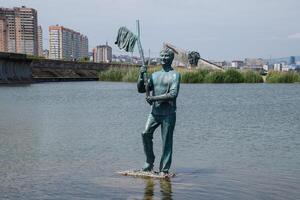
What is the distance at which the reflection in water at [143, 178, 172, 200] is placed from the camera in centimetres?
965

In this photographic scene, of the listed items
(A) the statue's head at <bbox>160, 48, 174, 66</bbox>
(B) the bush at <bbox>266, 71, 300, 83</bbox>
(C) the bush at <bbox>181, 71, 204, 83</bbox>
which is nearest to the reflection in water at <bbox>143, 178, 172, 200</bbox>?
(A) the statue's head at <bbox>160, 48, 174, 66</bbox>

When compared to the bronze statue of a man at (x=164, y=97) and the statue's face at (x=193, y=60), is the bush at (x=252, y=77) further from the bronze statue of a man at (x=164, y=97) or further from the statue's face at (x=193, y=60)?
the bronze statue of a man at (x=164, y=97)

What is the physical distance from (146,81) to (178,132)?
961cm

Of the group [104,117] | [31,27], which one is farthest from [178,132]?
[31,27]

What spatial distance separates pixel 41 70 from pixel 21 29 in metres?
61.7

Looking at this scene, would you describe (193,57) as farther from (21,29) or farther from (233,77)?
(21,29)

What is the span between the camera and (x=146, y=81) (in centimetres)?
1042

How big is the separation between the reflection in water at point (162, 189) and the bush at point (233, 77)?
65.5 metres

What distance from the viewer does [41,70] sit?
340 ft

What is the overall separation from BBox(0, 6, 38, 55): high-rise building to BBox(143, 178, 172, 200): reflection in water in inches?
5669

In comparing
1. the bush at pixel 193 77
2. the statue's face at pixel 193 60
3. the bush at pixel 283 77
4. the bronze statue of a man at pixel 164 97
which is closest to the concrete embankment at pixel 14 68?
the bush at pixel 193 77

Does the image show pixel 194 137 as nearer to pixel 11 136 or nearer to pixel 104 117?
pixel 11 136

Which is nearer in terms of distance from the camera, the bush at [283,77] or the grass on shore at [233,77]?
the grass on shore at [233,77]

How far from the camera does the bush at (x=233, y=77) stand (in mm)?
75562
